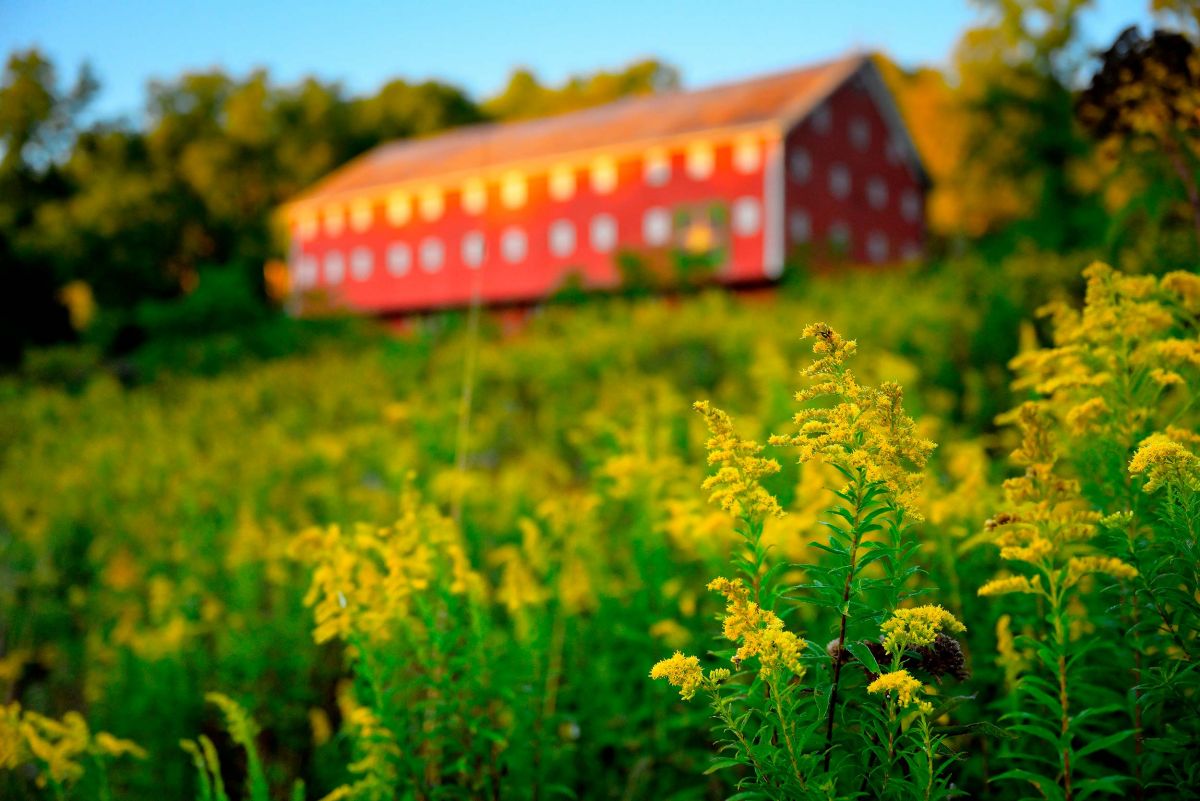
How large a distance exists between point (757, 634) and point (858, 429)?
43 centimetres

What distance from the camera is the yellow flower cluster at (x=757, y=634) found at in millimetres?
1736

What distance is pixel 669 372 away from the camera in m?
10.6

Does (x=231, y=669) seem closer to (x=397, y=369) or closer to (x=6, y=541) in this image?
(x=6, y=541)

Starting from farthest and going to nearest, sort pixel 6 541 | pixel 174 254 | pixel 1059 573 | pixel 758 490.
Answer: pixel 174 254
pixel 6 541
pixel 1059 573
pixel 758 490

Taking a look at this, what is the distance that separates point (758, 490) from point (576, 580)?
2.01 meters

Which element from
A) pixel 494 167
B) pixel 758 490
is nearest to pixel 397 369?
pixel 758 490

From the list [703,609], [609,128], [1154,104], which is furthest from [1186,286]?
[609,128]

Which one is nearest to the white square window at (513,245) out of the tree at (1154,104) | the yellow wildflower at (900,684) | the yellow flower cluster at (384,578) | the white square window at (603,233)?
the white square window at (603,233)

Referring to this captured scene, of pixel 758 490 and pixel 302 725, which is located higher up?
pixel 758 490

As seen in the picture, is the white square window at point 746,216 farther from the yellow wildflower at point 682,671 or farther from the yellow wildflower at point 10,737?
the yellow wildflower at point 682,671

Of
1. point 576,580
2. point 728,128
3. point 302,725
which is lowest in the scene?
point 302,725

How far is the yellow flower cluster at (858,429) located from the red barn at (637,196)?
70.3ft

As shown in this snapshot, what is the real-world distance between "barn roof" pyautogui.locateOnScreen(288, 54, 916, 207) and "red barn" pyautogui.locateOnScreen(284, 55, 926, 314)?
82 mm

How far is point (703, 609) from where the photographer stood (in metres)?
3.69
